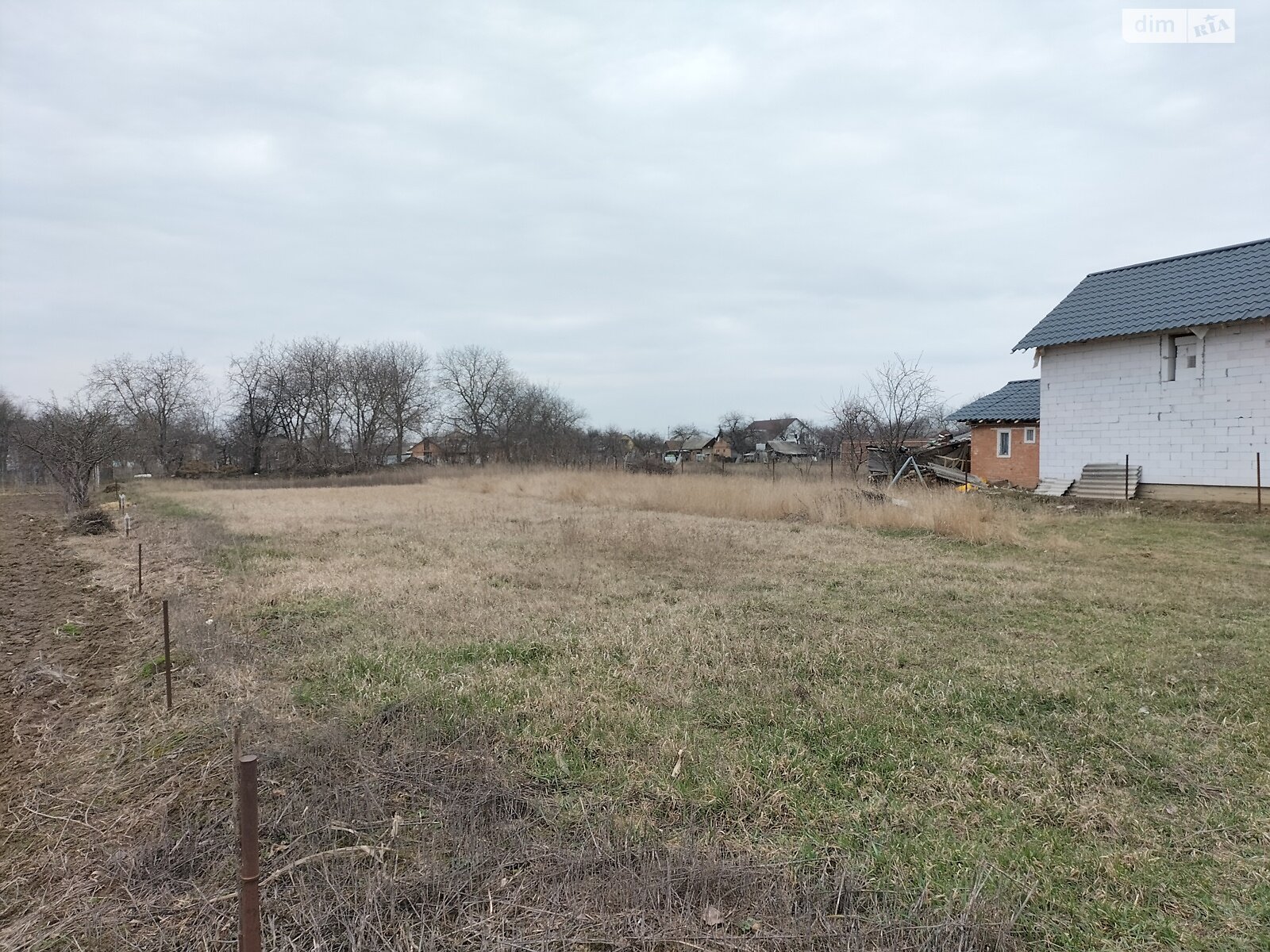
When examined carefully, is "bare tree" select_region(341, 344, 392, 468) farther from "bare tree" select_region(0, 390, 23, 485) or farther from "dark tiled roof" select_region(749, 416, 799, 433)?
"dark tiled roof" select_region(749, 416, 799, 433)

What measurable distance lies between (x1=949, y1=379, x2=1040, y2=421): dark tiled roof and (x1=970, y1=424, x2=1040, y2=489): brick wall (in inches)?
17.2

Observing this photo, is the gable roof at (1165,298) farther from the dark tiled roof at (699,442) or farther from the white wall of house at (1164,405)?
the dark tiled roof at (699,442)

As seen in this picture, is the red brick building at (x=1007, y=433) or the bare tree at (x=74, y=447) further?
the red brick building at (x=1007, y=433)

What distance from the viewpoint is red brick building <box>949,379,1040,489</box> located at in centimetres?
2289

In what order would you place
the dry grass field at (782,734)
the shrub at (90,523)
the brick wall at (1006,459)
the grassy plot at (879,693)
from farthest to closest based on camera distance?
the brick wall at (1006,459), the shrub at (90,523), the grassy plot at (879,693), the dry grass field at (782,734)

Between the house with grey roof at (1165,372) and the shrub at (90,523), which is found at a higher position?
the house with grey roof at (1165,372)

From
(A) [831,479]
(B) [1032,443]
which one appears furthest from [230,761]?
(B) [1032,443]

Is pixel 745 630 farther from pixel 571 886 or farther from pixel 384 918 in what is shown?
pixel 384 918

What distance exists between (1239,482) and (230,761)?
1983 cm

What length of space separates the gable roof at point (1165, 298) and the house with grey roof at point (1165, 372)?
3 cm

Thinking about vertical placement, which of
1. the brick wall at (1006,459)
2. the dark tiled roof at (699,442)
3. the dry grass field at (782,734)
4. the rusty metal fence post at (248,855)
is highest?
the dark tiled roof at (699,442)

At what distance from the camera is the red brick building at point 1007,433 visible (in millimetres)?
22891

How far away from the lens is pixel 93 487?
24984 mm

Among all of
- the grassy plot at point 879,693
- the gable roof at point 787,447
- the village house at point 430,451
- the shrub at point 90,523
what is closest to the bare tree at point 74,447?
the shrub at point 90,523
